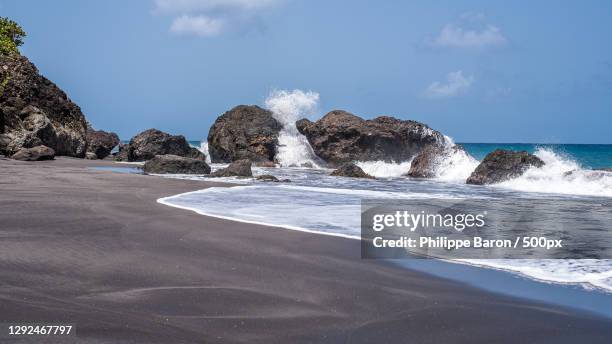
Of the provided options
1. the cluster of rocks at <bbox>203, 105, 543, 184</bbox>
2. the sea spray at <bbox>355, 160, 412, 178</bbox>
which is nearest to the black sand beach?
the sea spray at <bbox>355, 160, 412, 178</bbox>

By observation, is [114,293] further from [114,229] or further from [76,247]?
[114,229]

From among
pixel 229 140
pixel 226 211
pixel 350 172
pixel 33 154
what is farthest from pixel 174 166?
pixel 229 140

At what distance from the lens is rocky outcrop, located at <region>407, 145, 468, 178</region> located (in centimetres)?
2189

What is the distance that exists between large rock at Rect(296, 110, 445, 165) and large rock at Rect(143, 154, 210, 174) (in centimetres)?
1112

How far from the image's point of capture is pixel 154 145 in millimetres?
27359

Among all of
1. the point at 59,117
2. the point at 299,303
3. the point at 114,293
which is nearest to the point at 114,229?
Answer: the point at 114,293

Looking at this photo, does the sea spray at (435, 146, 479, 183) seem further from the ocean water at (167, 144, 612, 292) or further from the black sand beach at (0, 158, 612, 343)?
the black sand beach at (0, 158, 612, 343)

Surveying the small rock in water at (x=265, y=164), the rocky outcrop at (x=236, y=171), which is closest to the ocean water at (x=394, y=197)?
the rocky outcrop at (x=236, y=171)

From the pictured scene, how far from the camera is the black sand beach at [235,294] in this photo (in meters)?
2.93

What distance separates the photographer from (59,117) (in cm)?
2495

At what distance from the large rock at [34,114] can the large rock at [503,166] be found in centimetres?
1580

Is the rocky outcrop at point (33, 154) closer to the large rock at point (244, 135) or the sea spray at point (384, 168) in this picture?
the large rock at point (244, 135)

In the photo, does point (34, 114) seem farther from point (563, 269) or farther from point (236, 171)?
point (563, 269)

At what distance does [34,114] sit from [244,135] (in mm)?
10722
